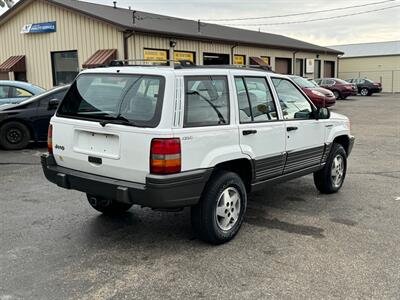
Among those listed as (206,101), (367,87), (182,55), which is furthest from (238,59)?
(206,101)

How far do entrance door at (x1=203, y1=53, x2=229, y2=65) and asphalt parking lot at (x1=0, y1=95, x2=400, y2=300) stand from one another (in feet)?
56.6

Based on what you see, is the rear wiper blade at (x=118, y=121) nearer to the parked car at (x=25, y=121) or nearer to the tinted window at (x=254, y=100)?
the tinted window at (x=254, y=100)

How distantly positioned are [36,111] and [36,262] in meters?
6.59

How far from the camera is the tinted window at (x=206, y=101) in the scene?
4051 mm

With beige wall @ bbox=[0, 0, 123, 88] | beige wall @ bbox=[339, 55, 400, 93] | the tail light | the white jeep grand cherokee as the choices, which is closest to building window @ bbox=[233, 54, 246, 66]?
beige wall @ bbox=[0, 0, 123, 88]

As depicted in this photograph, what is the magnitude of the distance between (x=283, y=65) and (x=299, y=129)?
26.6 metres

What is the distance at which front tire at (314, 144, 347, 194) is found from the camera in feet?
20.1

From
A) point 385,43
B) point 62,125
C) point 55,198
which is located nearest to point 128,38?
point 55,198

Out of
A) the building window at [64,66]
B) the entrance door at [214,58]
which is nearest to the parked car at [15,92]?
the building window at [64,66]

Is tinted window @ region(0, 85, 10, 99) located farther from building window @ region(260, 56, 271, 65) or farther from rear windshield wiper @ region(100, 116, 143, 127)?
building window @ region(260, 56, 271, 65)

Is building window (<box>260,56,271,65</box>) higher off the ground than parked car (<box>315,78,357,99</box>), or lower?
higher

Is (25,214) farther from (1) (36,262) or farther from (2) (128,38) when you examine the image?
(2) (128,38)

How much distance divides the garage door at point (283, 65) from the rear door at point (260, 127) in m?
25.7

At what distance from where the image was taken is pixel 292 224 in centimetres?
501
